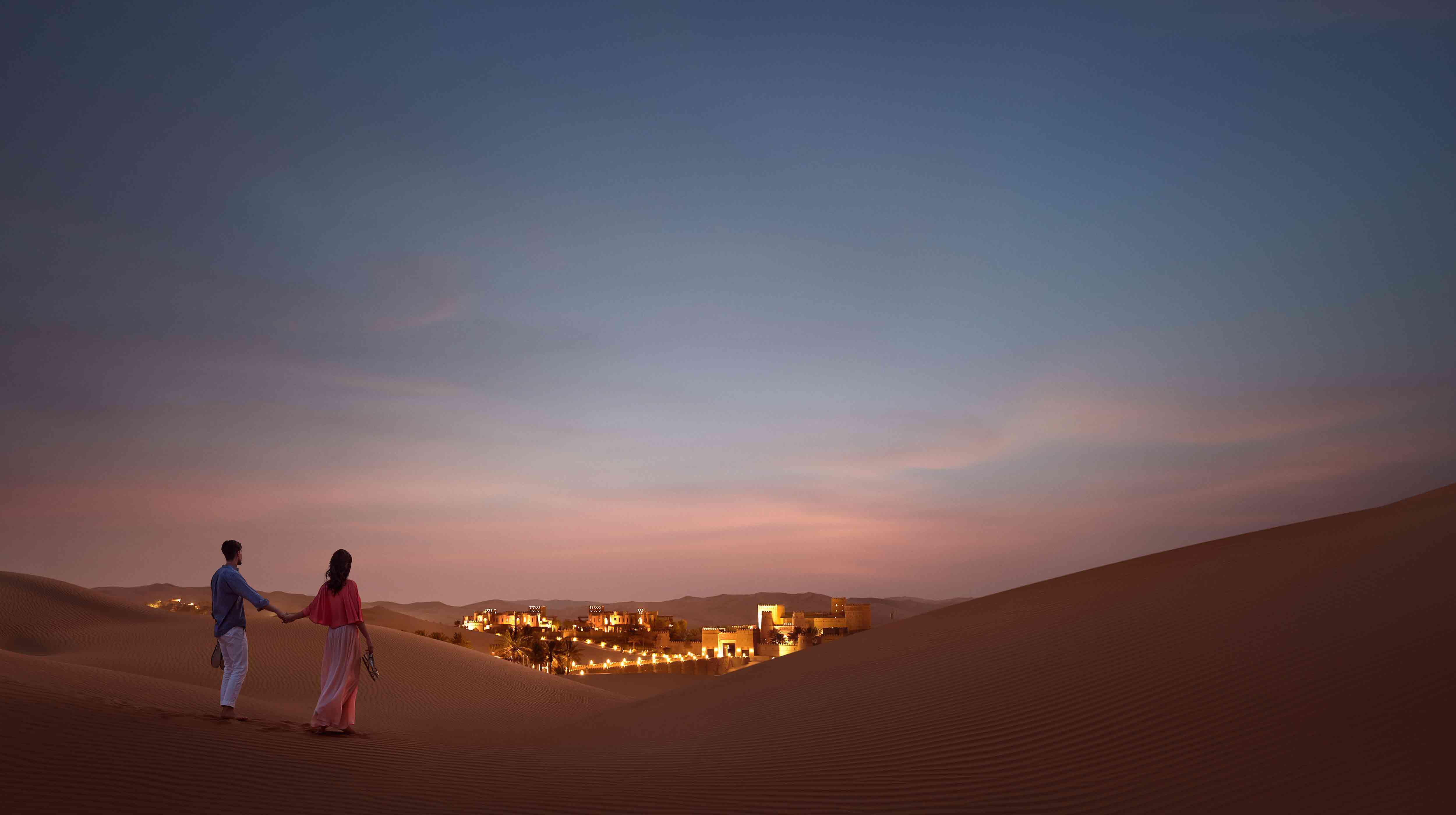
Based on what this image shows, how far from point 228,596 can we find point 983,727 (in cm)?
864

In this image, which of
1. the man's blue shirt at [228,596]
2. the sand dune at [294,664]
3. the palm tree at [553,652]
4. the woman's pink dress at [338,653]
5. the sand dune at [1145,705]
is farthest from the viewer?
the palm tree at [553,652]

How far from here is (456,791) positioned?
28.2 ft

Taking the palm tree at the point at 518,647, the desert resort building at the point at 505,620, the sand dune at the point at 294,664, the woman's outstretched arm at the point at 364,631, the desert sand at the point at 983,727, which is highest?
the woman's outstretched arm at the point at 364,631

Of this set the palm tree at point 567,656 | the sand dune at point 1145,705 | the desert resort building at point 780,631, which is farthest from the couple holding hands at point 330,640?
the desert resort building at point 780,631

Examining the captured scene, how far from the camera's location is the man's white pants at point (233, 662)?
10117 millimetres

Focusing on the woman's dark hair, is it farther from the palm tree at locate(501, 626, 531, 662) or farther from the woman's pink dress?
the palm tree at locate(501, 626, 531, 662)

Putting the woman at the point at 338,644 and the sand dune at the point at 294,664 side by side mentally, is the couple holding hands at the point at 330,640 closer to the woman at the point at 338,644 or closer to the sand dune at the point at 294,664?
the woman at the point at 338,644

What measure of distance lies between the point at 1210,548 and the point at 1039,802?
12.6 meters

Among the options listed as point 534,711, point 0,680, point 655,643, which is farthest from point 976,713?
point 655,643

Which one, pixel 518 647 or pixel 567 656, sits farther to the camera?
pixel 567 656

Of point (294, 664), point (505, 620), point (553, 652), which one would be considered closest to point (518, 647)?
point (553, 652)

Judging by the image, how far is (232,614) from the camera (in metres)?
10.1

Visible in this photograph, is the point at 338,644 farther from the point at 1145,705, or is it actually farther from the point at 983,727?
the point at 1145,705

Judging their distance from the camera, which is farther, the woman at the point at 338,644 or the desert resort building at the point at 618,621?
the desert resort building at the point at 618,621
